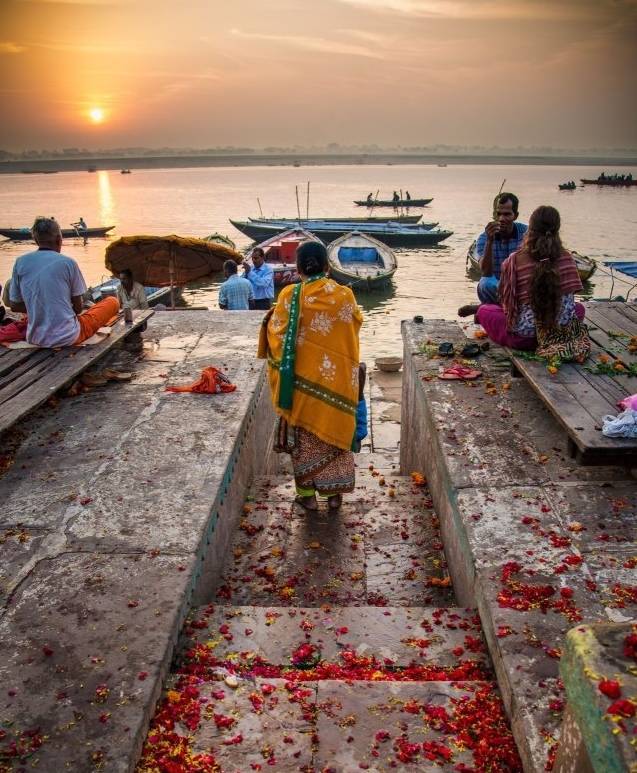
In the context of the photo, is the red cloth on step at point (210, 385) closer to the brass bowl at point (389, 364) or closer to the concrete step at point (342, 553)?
the concrete step at point (342, 553)

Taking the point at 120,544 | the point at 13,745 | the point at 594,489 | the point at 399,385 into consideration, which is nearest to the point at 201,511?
the point at 120,544

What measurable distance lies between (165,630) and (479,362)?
12.8 feet

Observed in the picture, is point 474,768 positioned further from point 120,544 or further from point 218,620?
point 120,544

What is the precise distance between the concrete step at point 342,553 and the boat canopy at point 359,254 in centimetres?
2057

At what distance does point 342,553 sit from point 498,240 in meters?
4.13

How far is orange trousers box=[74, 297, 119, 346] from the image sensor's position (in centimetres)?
580

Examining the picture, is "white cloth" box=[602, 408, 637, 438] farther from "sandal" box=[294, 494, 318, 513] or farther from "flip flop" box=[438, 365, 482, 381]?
"sandal" box=[294, 494, 318, 513]

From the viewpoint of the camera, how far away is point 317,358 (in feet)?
13.6

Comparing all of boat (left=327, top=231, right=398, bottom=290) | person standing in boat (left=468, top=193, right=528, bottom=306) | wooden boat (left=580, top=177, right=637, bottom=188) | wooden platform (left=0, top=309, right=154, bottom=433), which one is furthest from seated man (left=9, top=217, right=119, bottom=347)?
wooden boat (left=580, top=177, right=637, bottom=188)

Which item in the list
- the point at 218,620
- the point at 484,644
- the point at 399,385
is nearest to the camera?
the point at 484,644

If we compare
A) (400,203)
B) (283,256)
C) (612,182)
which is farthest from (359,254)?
(612,182)

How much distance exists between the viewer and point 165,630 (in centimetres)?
267

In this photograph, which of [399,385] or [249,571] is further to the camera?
[399,385]

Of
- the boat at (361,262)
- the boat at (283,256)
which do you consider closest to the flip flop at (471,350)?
the boat at (283,256)
